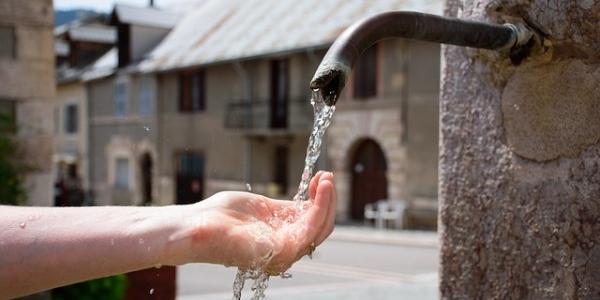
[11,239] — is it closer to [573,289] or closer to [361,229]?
[573,289]

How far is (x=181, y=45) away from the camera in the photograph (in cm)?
2367

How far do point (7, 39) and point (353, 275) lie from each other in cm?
658

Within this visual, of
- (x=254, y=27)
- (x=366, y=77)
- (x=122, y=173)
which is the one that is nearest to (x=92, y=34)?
(x=122, y=173)

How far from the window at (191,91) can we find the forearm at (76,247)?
870 inches

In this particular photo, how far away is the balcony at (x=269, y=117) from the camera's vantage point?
19188 millimetres

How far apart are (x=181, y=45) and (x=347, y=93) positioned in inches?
310

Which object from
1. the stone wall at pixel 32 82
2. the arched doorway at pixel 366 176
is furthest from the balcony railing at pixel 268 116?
the stone wall at pixel 32 82

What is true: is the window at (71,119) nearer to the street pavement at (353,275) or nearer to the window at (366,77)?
the window at (366,77)

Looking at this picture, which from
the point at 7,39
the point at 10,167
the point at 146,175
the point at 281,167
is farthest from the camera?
the point at 146,175

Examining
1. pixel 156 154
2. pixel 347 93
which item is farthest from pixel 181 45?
pixel 347 93

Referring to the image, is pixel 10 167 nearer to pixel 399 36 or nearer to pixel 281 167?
pixel 399 36

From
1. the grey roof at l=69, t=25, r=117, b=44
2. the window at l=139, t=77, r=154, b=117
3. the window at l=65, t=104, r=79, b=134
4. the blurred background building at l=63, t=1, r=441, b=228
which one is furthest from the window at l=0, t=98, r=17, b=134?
the window at l=65, t=104, r=79, b=134

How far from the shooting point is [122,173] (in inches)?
1075

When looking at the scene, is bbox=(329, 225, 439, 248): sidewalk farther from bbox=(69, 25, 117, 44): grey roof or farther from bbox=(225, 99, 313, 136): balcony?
bbox=(69, 25, 117, 44): grey roof
